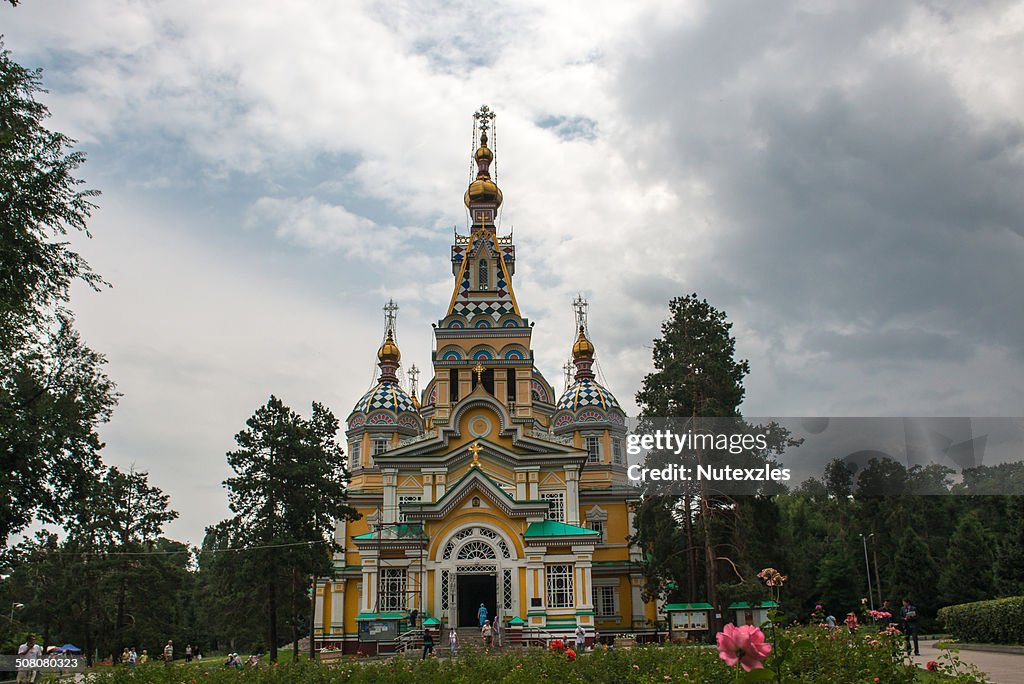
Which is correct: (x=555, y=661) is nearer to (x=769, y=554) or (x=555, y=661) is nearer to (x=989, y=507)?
(x=769, y=554)

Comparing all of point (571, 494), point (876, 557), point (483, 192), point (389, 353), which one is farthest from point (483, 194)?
point (876, 557)

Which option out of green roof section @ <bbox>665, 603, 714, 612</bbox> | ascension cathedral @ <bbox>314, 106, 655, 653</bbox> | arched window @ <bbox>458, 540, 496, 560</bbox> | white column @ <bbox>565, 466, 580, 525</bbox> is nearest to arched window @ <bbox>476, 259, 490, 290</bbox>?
ascension cathedral @ <bbox>314, 106, 655, 653</bbox>

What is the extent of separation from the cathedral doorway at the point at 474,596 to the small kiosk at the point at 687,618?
643 centimetres

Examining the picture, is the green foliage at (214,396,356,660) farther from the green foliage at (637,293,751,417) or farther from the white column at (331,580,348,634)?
the green foliage at (637,293,751,417)

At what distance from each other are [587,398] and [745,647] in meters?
37.0

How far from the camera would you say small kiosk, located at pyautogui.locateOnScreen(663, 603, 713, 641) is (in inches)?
1099

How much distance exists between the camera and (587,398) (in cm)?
4094

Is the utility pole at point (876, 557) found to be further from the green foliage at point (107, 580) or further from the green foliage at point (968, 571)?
Answer: the green foliage at point (107, 580)

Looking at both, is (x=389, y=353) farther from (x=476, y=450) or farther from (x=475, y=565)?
(x=475, y=565)

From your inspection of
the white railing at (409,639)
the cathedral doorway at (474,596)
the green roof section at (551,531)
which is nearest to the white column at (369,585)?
the white railing at (409,639)

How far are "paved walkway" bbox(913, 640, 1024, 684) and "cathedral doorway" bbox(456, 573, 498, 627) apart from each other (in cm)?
1546

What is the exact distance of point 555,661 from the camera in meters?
11.8

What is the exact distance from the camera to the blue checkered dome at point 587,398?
40719 millimetres

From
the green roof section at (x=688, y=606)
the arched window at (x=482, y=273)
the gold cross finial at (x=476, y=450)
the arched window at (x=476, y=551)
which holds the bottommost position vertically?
the green roof section at (x=688, y=606)
